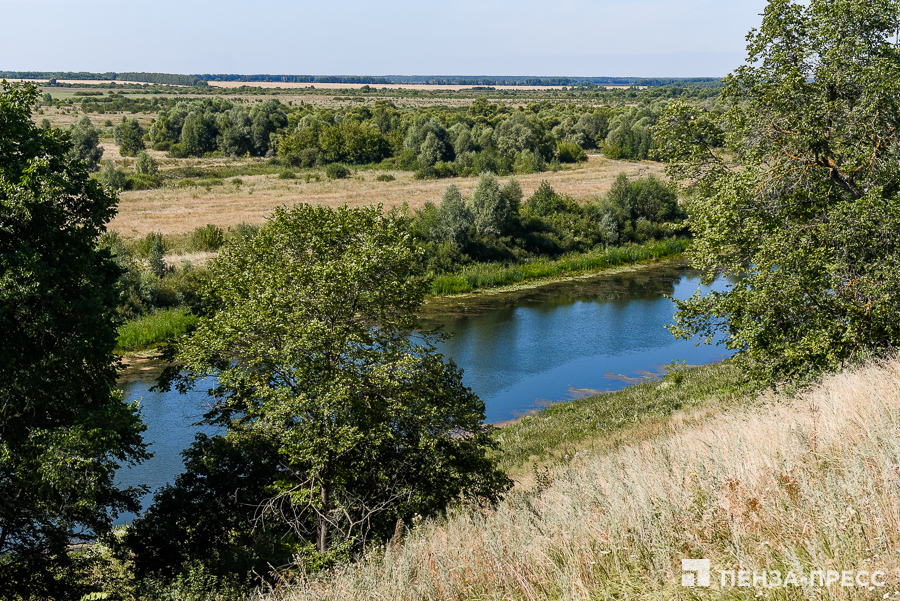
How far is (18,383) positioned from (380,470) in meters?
5.89

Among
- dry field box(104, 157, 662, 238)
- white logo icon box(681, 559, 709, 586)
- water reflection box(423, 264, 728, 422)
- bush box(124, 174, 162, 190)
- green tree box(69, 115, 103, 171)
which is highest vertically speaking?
green tree box(69, 115, 103, 171)

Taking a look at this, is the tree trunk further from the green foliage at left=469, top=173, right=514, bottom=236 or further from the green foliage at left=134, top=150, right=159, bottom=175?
the green foliage at left=134, top=150, right=159, bottom=175

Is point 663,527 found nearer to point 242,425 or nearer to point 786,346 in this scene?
point 786,346

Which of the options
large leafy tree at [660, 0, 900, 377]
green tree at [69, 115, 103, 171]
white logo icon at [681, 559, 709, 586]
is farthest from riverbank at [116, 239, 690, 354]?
green tree at [69, 115, 103, 171]

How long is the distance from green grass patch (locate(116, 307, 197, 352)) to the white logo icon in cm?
2825

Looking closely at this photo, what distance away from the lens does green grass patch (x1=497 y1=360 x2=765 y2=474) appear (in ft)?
58.1

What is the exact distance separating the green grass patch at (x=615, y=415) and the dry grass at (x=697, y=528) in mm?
7710

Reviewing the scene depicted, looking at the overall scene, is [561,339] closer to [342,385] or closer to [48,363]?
[342,385]

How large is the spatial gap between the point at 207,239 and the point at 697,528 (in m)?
41.6

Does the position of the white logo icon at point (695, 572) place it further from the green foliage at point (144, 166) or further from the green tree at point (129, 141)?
the green tree at point (129, 141)

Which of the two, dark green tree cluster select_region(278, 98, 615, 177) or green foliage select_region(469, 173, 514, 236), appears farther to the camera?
dark green tree cluster select_region(278, 98, 615, 177)

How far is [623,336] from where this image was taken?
34656 mm

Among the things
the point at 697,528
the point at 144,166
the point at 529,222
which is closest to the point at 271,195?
the point at 144,166

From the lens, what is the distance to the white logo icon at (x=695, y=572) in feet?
15.6
